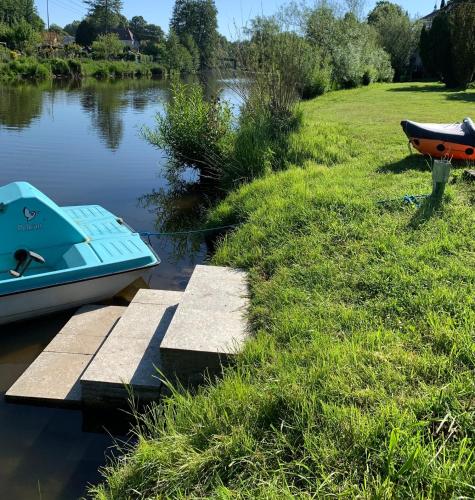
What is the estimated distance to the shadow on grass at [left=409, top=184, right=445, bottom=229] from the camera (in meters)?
5.14

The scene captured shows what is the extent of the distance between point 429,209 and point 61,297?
4.25m

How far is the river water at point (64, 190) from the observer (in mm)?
3617

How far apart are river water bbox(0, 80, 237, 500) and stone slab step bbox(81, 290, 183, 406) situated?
352 millimetres

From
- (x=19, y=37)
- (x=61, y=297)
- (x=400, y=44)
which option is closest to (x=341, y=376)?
(x=61, y=297)

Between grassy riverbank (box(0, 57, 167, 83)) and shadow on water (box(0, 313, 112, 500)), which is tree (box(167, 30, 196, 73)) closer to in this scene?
grassy riverbank (box(0, 57, 167, 83))

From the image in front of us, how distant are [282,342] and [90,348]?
2249mm

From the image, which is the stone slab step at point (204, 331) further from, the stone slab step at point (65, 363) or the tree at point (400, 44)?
the tree at point (400, 44)

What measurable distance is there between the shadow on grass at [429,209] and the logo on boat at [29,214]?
4.28 metres

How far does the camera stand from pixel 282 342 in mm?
3691

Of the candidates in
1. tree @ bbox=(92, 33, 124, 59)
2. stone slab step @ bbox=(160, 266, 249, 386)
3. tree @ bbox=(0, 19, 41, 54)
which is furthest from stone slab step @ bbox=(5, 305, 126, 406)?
tree @ bbox=(92, 33, 124, 59)

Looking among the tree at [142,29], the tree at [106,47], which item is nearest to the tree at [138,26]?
the tree at [142,29]

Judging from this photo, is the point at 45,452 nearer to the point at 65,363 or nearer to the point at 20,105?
the point at 65,363

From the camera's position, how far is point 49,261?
6125mm

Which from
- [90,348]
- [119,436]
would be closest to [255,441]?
[119,436]
